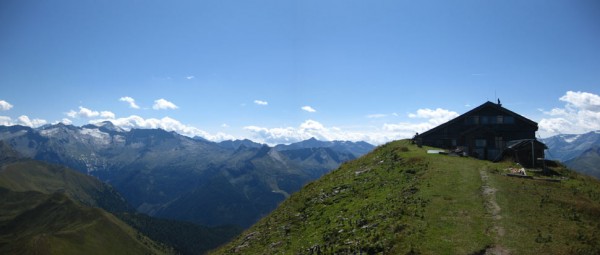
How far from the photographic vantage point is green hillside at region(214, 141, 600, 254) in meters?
21.8

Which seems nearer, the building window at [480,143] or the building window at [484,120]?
the building window at [480,143]

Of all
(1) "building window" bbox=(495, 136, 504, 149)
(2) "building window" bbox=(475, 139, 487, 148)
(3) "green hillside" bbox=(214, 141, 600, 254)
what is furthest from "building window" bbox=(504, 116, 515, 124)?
(3) "green hillside" bbox=(214, 141, 600, 254)

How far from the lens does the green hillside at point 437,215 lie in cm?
2183

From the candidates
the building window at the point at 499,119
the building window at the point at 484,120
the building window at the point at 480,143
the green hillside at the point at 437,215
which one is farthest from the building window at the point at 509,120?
the green hillside at the point at 437,215

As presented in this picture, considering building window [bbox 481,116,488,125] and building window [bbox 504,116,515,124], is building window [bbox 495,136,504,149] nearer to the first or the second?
building window [bbox 504,116,515,124]

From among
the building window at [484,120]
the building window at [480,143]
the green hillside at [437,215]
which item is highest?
the building window at [484,120]

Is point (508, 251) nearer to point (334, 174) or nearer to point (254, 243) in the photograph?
point (254, 243)

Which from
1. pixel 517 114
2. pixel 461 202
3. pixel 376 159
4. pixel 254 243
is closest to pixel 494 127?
pixel 517 114

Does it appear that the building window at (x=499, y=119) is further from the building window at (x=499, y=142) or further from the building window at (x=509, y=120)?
the building window at (x=499, y=142)

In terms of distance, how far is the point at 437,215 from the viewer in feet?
85.0

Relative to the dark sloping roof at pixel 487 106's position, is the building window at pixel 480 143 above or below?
below

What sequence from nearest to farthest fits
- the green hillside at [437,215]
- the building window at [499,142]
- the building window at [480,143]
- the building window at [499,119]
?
the green hillside at [437,215] < the building window at [499,142] < the building window at [480,143] < the building window at [499,119]

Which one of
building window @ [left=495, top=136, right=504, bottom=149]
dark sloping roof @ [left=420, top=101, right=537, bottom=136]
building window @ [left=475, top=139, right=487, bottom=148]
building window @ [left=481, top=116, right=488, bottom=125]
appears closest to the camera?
building window @ [left=495, top=136, right=504, bottom=149]

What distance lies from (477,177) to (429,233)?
16770mm
